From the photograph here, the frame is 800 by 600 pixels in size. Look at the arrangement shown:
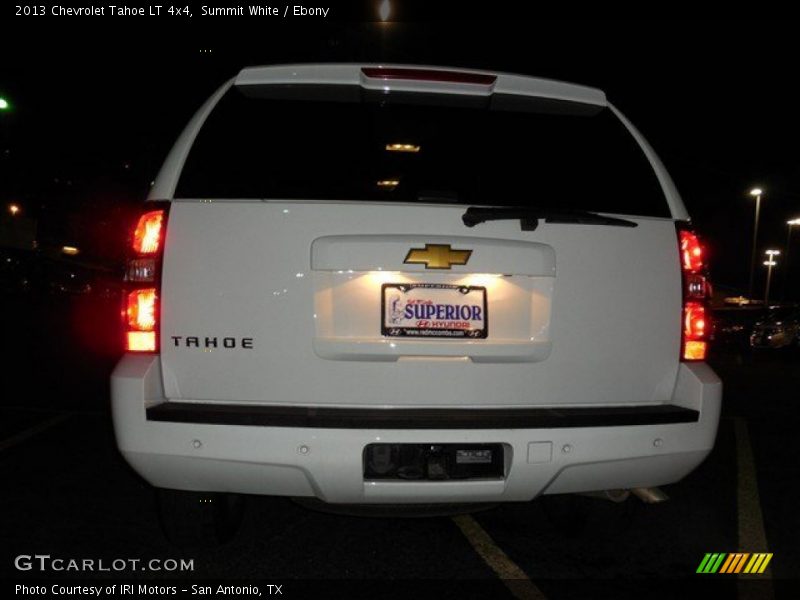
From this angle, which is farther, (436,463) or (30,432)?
(30,432)

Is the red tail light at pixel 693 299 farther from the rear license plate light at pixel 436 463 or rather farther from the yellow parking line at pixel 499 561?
the yellow parking line at pixel 499 561

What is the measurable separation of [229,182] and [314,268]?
0.49 m

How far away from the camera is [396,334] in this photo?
2719 millimetres

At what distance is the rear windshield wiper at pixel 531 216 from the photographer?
2.76 m

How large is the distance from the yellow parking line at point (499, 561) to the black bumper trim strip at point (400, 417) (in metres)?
0.87

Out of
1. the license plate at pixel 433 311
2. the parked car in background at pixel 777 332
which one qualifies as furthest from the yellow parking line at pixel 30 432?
the parked car in background at pixel 777 332

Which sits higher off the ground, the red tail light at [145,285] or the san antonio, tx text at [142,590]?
the red tail light at [145,285]

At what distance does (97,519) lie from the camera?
157 inches

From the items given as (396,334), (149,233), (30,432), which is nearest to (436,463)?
(396,334)

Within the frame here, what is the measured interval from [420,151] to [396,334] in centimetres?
82

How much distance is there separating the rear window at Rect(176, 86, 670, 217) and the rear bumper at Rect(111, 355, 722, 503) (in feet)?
2.58

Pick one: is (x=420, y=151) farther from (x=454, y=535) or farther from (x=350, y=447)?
(x=454, y=535)

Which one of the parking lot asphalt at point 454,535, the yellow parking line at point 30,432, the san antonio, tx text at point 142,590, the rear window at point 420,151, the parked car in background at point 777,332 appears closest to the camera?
the rear window at point 420,151

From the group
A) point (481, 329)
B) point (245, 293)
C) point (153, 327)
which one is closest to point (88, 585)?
point (153, 327)
